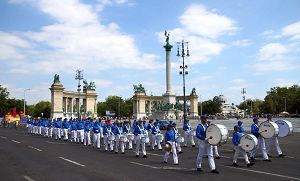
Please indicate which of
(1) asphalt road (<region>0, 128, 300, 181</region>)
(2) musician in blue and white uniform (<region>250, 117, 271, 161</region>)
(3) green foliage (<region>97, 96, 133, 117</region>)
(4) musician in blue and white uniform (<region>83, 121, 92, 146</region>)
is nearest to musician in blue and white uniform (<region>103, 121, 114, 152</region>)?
(4) musician in blue and white uniform (<region>83, 121, 92, 146</region>)

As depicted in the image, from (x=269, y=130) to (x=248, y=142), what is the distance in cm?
279

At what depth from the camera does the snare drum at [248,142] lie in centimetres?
1309

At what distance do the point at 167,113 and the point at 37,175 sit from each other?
68312 millimetres

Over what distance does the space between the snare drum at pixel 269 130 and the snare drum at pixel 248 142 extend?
101 inches

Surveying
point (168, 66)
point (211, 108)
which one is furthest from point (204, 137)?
point (211, 108)

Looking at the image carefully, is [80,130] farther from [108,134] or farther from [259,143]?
[259,143]

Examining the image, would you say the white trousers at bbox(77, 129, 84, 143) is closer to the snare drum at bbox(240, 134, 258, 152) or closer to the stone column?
the snare drum at bbox(240, 134, 258, 152)

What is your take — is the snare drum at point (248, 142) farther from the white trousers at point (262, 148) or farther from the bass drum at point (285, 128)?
the bass drum at point (285, 128)

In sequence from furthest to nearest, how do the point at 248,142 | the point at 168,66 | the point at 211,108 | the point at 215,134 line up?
the point at 211,108 → the point at 168,66 → the point at 248,142 → the point at 215,134

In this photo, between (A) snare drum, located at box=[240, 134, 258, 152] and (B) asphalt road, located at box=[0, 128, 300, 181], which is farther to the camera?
(A) snare drum, located at box=[240, 134, 258, 152]

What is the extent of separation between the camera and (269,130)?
15602 millimetres

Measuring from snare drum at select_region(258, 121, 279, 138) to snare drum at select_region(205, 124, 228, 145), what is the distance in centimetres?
410

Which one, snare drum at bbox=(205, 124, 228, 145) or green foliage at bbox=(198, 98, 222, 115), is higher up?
green foliage at bbox=(198, 98, 222, 115)

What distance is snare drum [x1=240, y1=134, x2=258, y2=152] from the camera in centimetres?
1309
